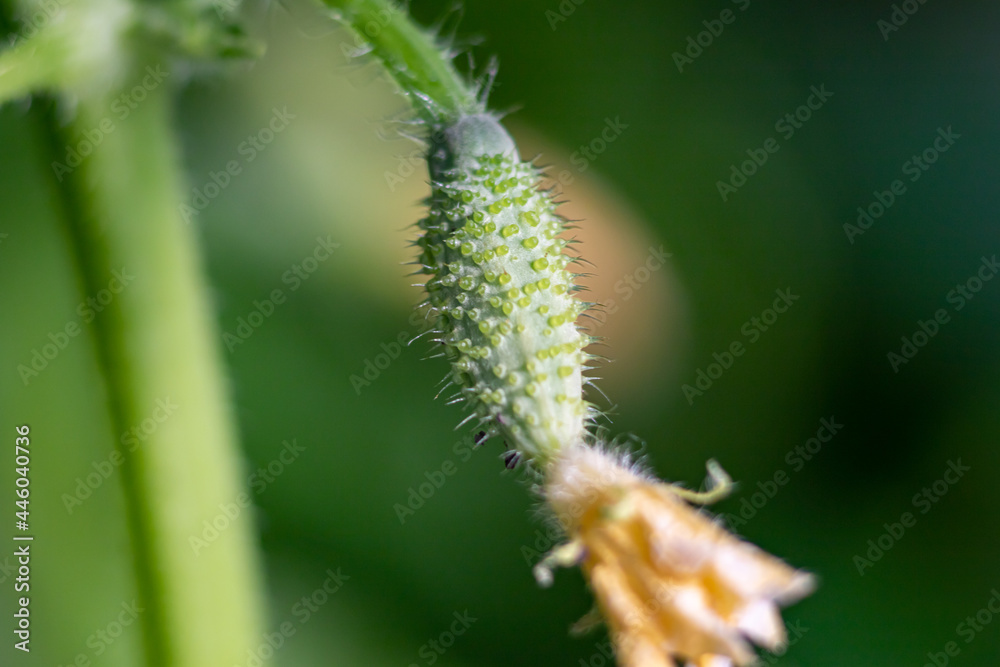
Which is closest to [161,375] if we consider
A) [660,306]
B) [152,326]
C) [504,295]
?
[152,326]

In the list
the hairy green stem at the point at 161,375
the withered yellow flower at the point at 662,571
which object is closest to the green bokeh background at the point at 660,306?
the hairy green stem at the point at 161,375

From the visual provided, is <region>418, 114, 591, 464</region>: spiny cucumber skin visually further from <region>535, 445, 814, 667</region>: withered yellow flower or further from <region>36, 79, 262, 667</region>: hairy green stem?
<region>36, 79, 262, 667</region>: hairy green stem

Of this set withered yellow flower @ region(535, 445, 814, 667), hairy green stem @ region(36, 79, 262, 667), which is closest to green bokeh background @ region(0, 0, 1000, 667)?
hairy green stem @ region(36, 79, 262, 667)

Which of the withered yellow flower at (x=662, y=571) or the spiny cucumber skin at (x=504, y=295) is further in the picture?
the spiny cucumber skin at (x=504, y=295)

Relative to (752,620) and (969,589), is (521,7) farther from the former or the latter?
(752,620)

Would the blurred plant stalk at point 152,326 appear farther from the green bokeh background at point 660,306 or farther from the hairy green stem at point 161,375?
the green bokeh background at point 660,306

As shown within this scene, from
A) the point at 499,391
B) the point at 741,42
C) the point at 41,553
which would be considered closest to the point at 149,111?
the point at 499,391

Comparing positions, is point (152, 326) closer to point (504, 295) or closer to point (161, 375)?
point (161, 375)
